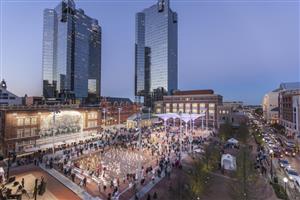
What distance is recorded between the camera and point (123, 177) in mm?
22625

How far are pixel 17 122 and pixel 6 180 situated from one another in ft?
55.4

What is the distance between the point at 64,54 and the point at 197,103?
8562 centimetres

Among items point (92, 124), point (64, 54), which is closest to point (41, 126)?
point (92, 124)

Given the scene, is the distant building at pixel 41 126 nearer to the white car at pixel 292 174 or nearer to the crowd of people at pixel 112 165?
the crowd of people at pixel 112 165

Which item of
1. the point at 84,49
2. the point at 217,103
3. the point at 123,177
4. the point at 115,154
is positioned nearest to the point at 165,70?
the point at 217,103

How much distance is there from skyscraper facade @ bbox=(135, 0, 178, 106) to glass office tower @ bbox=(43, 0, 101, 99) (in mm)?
37904

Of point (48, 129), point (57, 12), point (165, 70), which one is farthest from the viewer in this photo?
point (57, 12)

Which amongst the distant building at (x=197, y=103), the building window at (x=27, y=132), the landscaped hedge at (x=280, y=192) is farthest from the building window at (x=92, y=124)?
the landscaped hedge at (x=280, y=192)

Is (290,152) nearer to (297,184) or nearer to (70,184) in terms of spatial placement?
(297,184)

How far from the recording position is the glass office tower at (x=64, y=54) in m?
114

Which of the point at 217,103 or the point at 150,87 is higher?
the point at 150,87

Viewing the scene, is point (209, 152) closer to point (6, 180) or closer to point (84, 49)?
point (6, 180)

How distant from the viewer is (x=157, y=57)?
118938 mm

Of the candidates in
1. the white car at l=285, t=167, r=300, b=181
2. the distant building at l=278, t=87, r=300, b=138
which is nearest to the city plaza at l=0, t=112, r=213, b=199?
the white car at l=285, t=167, r=300, b=181
